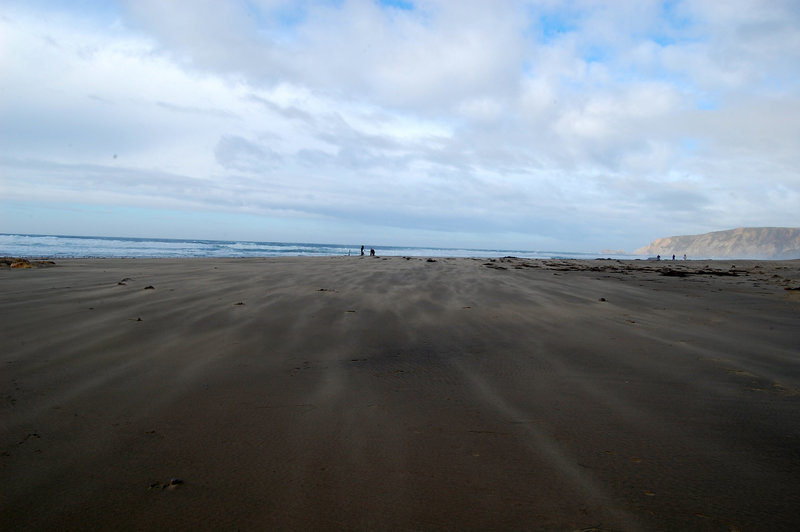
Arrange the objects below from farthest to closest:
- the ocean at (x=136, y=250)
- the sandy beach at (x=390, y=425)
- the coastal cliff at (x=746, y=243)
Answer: the coastal cliff at (x=746, y=243), the ocean at (x=136, y=250), the sandy beach at (x=390, y=425)

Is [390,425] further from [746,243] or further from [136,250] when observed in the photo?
[746,243]

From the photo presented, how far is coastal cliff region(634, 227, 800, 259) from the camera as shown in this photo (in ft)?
390

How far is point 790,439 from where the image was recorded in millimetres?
2279

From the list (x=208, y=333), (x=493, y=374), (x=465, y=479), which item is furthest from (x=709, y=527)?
(x=208, y=333)

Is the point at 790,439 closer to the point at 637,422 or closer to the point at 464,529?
the point at 637,422

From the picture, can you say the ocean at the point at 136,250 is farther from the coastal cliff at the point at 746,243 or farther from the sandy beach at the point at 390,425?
the coastal cliff at the point at 746,243

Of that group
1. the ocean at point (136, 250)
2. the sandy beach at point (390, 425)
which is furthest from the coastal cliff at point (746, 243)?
the sandy beach at point (390, 425)

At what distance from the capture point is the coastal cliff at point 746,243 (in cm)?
11873

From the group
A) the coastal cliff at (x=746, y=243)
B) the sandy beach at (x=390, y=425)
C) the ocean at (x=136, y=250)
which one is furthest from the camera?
the coastal cliff at (x=746, y=243)

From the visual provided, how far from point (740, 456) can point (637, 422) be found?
0.49m

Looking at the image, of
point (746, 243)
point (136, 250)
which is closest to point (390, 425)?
point (136, 250)

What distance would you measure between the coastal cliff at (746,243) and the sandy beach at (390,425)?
440 ft

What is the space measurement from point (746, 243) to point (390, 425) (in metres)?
165

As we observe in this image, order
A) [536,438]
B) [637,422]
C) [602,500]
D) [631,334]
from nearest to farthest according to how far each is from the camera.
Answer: [602,500]
[536,438]
[637,422]
[631,334]
